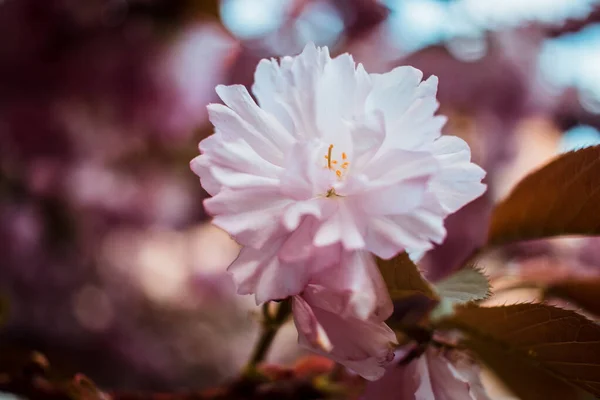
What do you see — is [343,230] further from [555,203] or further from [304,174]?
[555,203]

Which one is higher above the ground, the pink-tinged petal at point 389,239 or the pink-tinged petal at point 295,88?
the pink-tinged petal at point 295,88

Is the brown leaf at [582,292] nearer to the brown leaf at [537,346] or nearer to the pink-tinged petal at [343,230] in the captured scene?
A: the brown leaf at [537,346]

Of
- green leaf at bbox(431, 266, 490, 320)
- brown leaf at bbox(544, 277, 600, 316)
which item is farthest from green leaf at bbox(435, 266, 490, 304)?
brown leaf at bbox(544, 277, 600, 316)

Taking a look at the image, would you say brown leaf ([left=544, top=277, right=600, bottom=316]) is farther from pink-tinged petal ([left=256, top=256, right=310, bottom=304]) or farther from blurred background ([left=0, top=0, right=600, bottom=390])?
blurred background ([left=0, top=0, right=600, bottom=390])

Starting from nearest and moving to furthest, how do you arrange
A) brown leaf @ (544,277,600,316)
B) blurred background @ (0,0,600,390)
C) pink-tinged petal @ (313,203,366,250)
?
pink-tinged petal @ (313,203,366,250) < brown leaf @ (544,277,600,316) < blurred background @ (0,0,600,390)

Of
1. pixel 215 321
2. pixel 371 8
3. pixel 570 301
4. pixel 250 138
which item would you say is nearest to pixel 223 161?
pixel 250 138

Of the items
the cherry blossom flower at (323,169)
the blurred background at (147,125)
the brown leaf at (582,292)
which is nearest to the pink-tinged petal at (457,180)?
the cherry blossom flower at (323,169)
